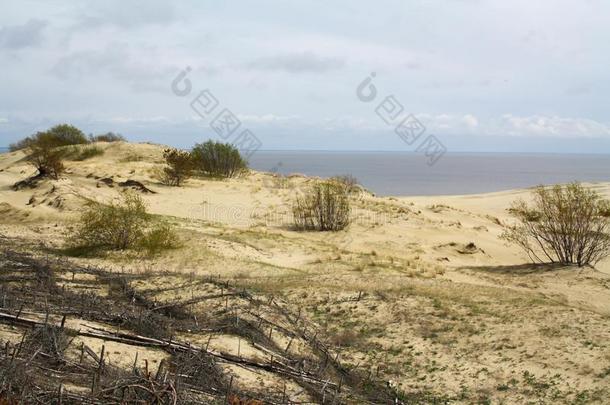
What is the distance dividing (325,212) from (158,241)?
308 inches

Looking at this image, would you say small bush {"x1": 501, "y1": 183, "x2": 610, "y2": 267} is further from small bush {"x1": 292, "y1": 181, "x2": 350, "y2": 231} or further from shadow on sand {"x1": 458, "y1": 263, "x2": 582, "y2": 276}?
small bush {"x1": 292, "y1": 181, "x2": 350, "y2": 231}

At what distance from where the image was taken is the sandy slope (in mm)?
8320

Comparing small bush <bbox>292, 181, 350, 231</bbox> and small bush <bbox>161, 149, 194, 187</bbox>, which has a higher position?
small bush <bbox>161, 149, 194, 187</bbox>

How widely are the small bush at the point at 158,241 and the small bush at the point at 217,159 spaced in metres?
20.5

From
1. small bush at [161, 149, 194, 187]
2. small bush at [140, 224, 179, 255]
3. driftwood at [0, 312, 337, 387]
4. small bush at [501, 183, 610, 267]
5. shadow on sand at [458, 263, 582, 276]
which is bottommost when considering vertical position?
driftwood at [0, 312, 337, 387]

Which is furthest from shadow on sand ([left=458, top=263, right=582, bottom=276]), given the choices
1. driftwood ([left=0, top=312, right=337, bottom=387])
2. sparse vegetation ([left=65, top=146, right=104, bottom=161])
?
sparse vegetation ([left=65, top=146, right=104, bottom=161])

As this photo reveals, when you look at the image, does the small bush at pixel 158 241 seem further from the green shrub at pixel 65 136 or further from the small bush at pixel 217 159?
the green shrub at pixel 65 136

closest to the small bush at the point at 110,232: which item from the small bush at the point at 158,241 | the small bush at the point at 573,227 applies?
the small bush at the point at 158,241

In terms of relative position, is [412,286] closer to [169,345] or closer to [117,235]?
[169,345]

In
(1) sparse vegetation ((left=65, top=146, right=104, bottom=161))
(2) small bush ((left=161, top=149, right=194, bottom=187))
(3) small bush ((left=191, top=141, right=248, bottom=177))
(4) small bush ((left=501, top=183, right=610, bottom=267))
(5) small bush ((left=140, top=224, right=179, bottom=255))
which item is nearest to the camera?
(5) small bush ((left=140, top=224, right=179, bottom=255))

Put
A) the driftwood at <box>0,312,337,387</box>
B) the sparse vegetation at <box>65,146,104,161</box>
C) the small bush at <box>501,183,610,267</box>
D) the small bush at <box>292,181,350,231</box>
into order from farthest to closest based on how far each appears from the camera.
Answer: the sparse vegetation at <box>65,146,104,161</box>
the small bush at <box>292,181,350,231</box>
the small bush at <box>501,183,610,267</box>
the driftwood at <box>0,312,337,387</box>

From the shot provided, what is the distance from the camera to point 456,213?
28172 millimetres

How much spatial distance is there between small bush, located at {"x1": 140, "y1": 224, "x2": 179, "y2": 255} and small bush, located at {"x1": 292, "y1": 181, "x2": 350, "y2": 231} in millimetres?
6995

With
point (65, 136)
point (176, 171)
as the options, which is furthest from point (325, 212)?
point (65, 136)
